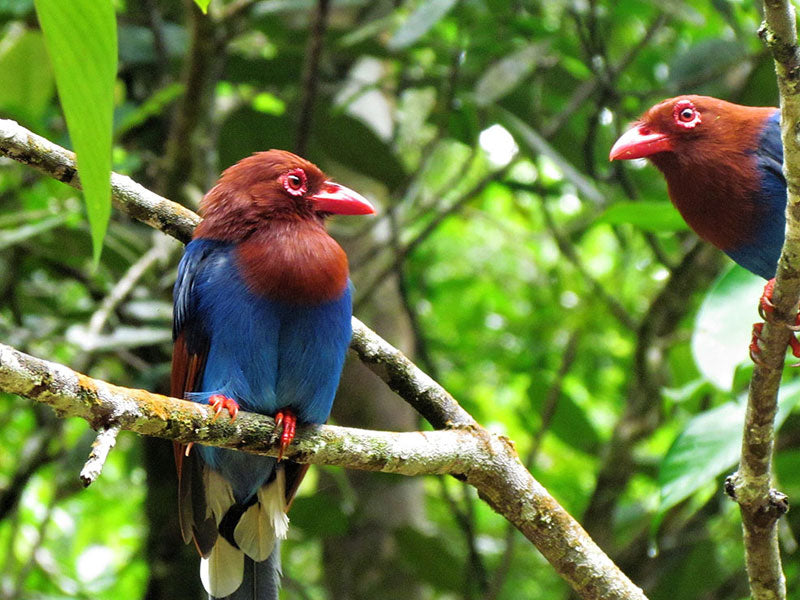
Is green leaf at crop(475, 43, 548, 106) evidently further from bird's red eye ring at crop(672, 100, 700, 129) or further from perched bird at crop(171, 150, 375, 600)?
perched bird at crop(171, 150, 375, 600)

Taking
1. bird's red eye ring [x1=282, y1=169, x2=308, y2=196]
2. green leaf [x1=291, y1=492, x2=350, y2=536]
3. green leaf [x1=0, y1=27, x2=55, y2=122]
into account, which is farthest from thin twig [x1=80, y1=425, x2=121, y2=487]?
green leaf [x1=0, y1=27, x2=55, y2=122]

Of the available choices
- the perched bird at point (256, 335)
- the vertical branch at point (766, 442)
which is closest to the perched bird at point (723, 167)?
the vertical branch at point (766, 442)

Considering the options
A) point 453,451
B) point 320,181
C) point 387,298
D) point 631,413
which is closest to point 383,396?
point 387,298

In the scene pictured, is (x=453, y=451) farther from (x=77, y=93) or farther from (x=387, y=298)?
(x=387, y=298)

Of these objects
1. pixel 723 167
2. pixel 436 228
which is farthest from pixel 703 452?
pixel 436 228

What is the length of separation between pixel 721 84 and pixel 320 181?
333cm

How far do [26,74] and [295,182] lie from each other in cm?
241

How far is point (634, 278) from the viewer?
7020mm

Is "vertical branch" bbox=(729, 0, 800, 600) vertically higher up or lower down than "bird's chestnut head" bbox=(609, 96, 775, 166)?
lower down

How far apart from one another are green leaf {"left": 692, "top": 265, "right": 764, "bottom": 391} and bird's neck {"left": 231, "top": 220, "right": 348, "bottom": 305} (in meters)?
1.31

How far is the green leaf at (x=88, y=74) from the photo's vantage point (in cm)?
85

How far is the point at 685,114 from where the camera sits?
3715 millimetres

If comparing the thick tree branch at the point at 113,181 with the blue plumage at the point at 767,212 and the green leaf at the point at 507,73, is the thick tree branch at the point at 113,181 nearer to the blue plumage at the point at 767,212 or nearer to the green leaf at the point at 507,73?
the blue plumage at the point at 767,212

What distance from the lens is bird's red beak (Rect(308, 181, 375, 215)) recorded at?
3.29m
